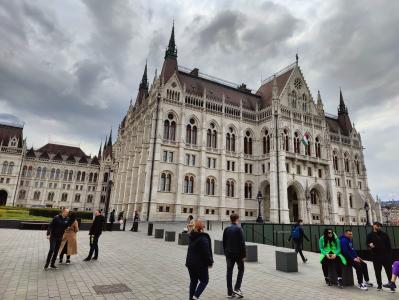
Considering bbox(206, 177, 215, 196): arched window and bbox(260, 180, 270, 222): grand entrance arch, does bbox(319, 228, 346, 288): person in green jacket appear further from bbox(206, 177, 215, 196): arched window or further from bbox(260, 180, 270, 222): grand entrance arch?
bbox(260, 180, 270, 222): grand entrance arch

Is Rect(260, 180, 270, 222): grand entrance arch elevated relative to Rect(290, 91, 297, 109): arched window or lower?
lower

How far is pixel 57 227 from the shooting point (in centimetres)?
925

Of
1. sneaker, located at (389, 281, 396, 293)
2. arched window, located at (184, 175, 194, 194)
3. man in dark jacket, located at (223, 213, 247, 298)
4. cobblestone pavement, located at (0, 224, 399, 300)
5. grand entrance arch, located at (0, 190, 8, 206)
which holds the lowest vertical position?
cobblestone pavement, located at (0, 224, 399, 300)

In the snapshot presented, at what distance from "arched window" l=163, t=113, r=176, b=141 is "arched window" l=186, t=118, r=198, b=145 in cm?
256

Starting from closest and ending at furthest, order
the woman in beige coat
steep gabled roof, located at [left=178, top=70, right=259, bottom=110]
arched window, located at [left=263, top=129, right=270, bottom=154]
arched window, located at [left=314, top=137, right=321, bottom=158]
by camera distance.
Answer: the woman in beige coat < steep gabled roof, located at [left=178, top=70, right=259, bottom=110] < arched window, located at [left=263, top=129, right=270, bottom=154] < arched window, located at [left=314, top=137, right=321, bottom=158]

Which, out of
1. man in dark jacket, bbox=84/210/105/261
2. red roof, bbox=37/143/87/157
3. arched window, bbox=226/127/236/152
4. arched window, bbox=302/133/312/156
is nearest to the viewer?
man in dark jacket, bbox=84/210/105/261

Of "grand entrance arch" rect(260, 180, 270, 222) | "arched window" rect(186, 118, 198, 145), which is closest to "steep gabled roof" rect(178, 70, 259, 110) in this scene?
"arched window" rect(186, 118, 198, 145)

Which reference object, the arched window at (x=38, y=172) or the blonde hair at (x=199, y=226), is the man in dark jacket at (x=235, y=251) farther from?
the arched window at (x=38, y=172)

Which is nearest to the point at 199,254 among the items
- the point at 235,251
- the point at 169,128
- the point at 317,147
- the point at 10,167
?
the point at 235,251

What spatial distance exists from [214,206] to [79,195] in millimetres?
56168

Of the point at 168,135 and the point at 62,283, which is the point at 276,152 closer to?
the point at 168,135

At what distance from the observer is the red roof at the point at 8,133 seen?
7325 cm

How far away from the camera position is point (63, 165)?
82438 mm

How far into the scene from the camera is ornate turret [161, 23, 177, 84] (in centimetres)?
4762
